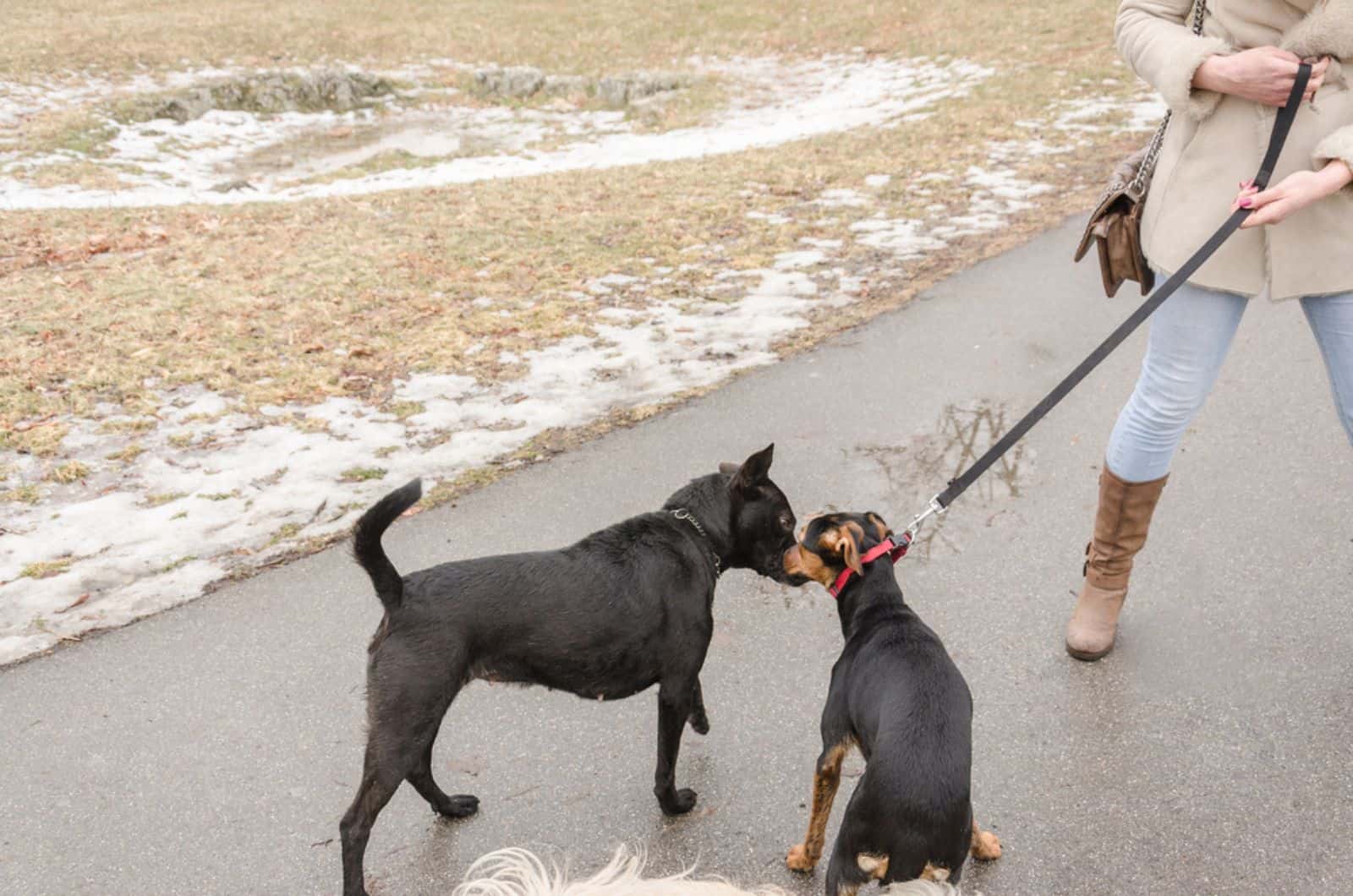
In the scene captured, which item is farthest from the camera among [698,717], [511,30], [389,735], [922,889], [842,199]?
[511,30]

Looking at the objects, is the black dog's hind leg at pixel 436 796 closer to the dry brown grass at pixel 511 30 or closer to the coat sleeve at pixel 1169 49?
the coat sleeve at pixel 1169 49

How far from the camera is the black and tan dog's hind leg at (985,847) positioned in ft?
9.36

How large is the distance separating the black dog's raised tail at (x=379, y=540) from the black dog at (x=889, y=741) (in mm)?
1296

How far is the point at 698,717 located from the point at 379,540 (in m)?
1.33

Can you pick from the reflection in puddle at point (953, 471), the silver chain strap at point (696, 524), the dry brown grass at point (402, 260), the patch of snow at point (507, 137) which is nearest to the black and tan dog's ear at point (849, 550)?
the silver chain strap at point (696, 524)

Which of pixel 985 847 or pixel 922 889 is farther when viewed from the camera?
pixel 985 847

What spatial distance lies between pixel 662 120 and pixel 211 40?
33.2 feet

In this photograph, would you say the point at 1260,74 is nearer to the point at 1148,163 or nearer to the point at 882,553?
the point at 1148,163

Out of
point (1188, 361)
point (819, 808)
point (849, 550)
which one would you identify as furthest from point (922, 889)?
point (1188, 361)

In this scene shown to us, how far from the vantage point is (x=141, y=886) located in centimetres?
292

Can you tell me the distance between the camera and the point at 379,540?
2701mm

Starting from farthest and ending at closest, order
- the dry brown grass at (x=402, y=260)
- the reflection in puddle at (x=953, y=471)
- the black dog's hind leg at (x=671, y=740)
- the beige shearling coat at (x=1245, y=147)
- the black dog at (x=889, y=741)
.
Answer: the dry brown grass at (x=402, y=260)
the reflection in puddle at (x=953, y=471)
the black dog's hind leg at (x=671, y=740)
the beige shearling coat at (x=1245, y=147)
the black dog at (x=889, y=741)

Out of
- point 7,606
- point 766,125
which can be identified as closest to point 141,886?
point 7,606

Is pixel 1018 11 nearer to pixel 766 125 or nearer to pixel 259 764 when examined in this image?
pixel 766 125
